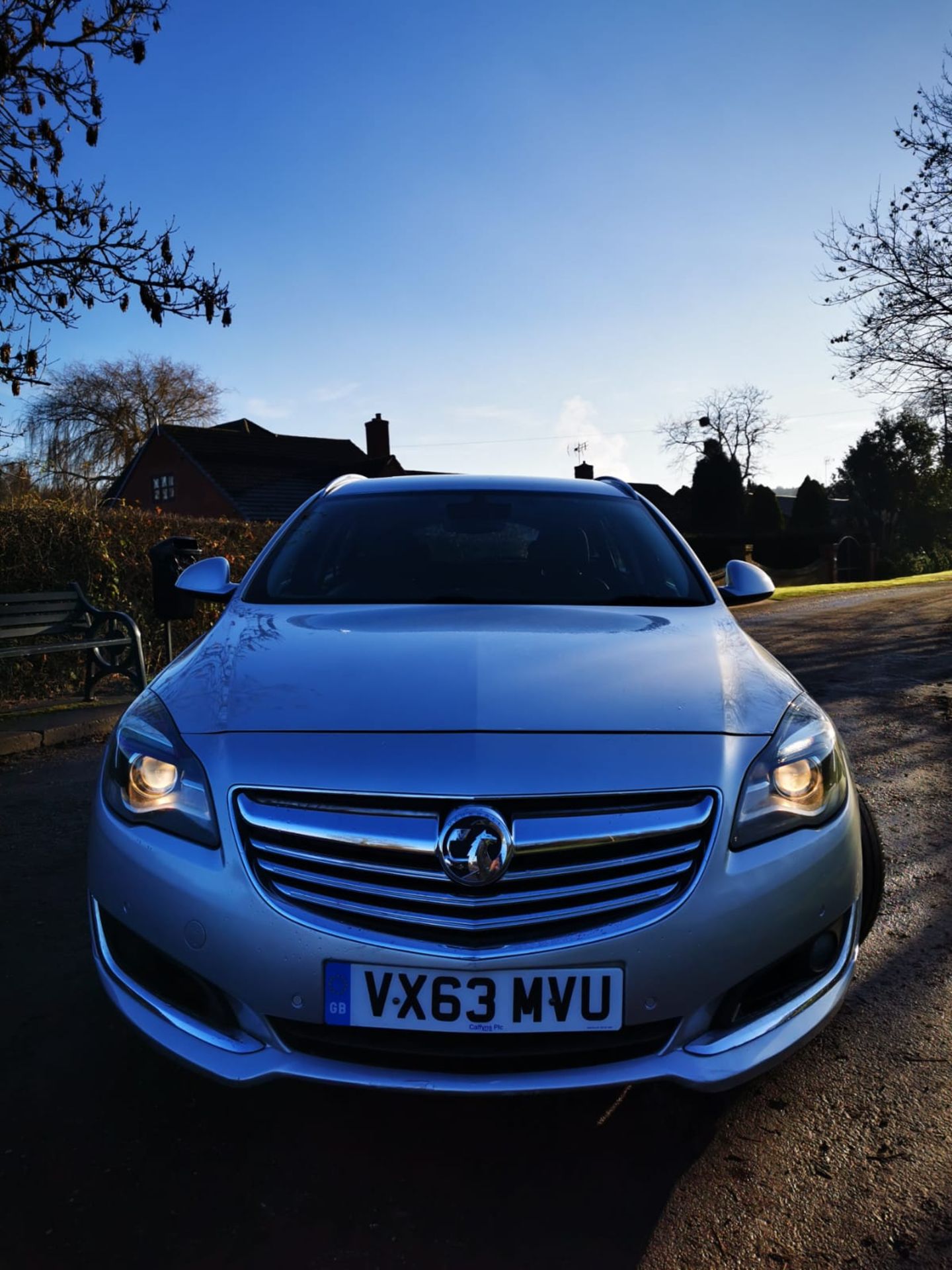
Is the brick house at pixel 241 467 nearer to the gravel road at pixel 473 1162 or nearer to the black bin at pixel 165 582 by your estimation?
the black bin at pixel 165 582

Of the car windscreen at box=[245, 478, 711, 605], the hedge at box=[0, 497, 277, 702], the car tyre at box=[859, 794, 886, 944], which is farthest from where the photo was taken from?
the hedge at box=[0, 497, 277, 702]

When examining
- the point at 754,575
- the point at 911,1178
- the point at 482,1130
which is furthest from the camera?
the point at 754,575

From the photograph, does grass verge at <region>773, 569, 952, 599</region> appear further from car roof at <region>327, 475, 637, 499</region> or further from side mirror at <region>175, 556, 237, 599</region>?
side mirror at <region>175, 556, 237, 599</region>

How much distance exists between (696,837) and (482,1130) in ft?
2.77

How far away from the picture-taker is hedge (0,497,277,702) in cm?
943

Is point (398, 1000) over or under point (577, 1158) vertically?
over

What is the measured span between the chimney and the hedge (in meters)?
31.8

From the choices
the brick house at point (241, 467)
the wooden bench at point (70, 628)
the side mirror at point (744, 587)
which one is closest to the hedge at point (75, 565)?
the wooden bench at point (70, 628)

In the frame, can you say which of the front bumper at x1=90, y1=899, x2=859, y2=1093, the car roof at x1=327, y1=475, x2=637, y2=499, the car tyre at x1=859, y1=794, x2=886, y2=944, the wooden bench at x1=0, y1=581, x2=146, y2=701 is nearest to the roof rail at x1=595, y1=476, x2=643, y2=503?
the car roof at x1=327, y1=475, x2=637, y2=499

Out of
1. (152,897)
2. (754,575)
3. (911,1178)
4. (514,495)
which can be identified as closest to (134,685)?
(514,495)

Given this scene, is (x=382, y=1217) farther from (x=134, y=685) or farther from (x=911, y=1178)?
(x=134, y=685)

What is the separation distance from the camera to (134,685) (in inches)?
358

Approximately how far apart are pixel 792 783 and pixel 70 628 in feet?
24.9

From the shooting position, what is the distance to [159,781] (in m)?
2.23
